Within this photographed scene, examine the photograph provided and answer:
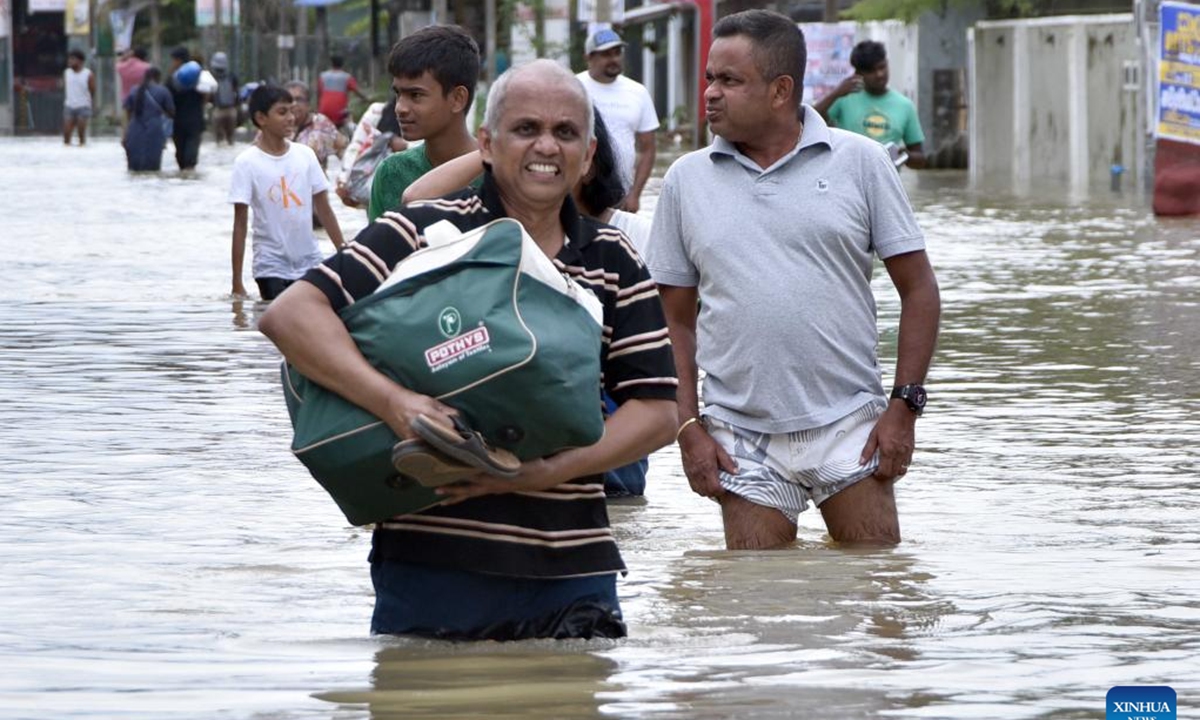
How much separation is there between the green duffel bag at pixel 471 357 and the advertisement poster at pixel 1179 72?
1988cm

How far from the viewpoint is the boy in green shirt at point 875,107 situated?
16.2 meters

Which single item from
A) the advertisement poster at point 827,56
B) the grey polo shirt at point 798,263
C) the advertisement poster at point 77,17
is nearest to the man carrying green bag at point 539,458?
the grey polo shirt at point 798,263

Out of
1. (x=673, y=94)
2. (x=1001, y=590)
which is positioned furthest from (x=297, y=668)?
(x=673, y=94)

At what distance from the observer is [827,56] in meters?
32.5

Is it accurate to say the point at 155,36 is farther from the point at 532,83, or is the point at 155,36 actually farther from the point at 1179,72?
the point at 532,83

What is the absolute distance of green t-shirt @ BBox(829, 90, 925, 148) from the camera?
639 inches

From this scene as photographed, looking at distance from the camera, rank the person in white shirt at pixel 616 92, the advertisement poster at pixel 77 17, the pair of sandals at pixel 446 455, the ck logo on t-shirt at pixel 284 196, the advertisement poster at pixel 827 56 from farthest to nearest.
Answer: the advertisement poster at pixel 77 17 → the advertisement poster at pixel 827 56 → the person in white shirt at pixel 616 92 → the ck logo on t-shirt at pixel 284 196 → the pair of sandals at pixel 446 455

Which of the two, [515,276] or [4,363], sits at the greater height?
[515,276]

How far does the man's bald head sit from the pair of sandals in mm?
659

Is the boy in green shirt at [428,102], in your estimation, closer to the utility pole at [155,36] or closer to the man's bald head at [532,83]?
the man's bald head at [532,83]

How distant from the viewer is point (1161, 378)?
37.2 ft

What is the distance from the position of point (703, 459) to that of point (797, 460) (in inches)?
9.2

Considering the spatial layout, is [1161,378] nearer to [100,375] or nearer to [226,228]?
[100,375]

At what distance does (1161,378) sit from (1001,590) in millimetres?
5051
